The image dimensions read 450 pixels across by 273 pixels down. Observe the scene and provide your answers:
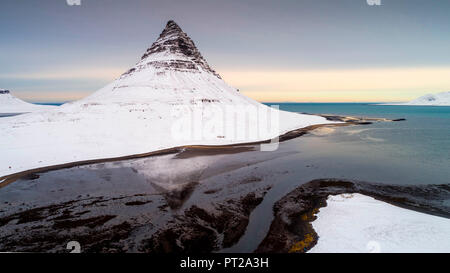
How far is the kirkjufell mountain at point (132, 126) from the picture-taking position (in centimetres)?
2400

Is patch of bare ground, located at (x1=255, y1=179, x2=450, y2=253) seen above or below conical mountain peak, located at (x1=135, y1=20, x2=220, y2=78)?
below

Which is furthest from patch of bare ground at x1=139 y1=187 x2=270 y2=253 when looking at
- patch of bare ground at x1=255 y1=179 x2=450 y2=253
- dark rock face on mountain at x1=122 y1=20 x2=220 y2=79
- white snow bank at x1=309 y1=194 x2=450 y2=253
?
dark rock face on mountain at x1=122 y1=20 x2=220 y2=79

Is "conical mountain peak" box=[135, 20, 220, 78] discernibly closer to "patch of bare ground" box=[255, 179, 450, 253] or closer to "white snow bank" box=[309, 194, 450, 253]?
"patch of bare ground" box=[255, 179, 450, 253]

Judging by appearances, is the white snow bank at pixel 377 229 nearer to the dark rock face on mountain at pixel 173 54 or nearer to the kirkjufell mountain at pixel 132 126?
the kirkjufell mountain at pixel 132 126

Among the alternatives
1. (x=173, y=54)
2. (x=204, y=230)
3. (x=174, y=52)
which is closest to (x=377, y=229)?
(x=204, y=230)

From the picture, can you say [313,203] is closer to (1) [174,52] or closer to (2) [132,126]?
(2) [132,126]

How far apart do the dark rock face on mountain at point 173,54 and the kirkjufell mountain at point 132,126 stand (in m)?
4.13

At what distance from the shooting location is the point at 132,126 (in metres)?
35.7

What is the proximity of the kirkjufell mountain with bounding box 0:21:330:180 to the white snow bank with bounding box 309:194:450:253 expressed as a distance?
2196cm

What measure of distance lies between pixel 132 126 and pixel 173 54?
54427 millimetres

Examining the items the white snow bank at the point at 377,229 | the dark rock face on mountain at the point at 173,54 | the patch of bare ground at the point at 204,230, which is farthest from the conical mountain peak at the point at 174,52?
the white snow bank at the point at 377,229

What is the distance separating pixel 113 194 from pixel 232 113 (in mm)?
38906

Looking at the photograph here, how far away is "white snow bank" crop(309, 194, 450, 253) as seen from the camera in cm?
877
